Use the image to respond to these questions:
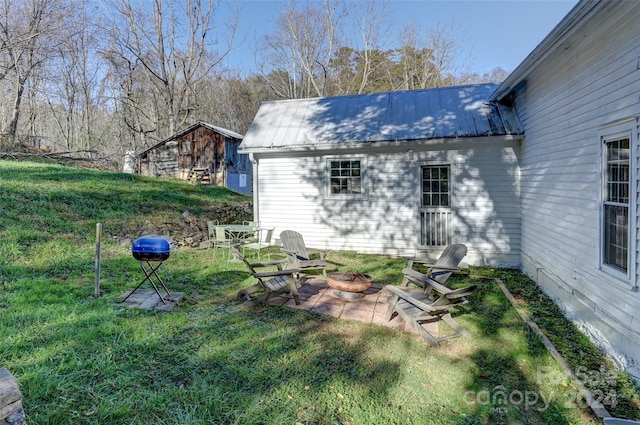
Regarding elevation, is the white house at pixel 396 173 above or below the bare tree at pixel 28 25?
below

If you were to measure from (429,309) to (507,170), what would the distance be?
5.12m

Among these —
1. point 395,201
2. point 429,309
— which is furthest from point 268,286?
point 395,201

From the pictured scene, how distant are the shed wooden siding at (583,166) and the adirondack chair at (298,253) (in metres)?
3.76

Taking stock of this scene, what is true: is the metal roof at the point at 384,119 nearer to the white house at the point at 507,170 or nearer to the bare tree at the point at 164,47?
the white house at the point at 507,170

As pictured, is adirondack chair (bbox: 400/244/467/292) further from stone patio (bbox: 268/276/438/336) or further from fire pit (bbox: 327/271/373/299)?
fire pit (bbox: 327/271/373/299)

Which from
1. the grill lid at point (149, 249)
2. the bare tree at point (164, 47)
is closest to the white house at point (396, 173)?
the grill lid at point (149, 249)

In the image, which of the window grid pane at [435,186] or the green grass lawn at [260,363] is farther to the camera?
the window grid pane at [435,186]

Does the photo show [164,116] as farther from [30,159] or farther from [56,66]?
[30,159]

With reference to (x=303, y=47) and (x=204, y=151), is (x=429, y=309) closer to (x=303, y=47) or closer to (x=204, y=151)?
(x=204, y=151)

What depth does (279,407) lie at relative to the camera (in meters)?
2.73

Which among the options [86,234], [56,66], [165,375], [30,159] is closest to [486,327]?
[165,375]

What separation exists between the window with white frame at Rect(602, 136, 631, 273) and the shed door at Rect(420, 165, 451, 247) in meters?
3.91

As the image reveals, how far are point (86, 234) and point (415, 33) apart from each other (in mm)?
22650

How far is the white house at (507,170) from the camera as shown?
3719mm
